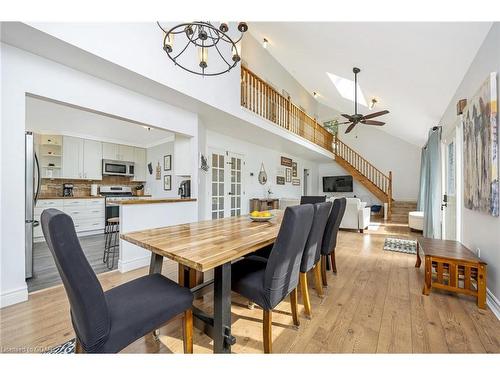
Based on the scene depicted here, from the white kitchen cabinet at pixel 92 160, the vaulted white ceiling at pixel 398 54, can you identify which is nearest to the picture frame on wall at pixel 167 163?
the white kitchen cabinet at pixel 92 160

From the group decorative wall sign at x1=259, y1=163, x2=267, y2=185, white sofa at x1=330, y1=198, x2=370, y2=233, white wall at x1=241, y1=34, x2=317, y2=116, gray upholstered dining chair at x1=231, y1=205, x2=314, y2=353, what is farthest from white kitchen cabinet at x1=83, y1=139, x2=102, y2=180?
white sofa at x1=330, y1=198, x2=370, y2=233

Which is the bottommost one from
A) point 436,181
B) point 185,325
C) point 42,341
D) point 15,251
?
point 42,341

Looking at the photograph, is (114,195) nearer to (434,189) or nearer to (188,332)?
(188,332)

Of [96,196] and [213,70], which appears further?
[96,196]

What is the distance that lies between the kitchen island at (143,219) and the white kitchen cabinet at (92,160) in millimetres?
3441

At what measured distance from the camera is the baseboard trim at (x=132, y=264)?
9.01 feet

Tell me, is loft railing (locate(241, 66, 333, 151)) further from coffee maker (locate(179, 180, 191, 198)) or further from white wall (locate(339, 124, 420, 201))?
white wall (locate(339, 124, 420, 201))

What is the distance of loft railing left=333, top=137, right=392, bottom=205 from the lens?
27.7ft

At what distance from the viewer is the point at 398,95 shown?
401cm

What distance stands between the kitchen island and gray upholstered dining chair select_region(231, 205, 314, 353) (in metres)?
1.50

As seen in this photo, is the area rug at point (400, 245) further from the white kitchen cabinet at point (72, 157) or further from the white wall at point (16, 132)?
the white kitchen cabinet at point (72, 157)
